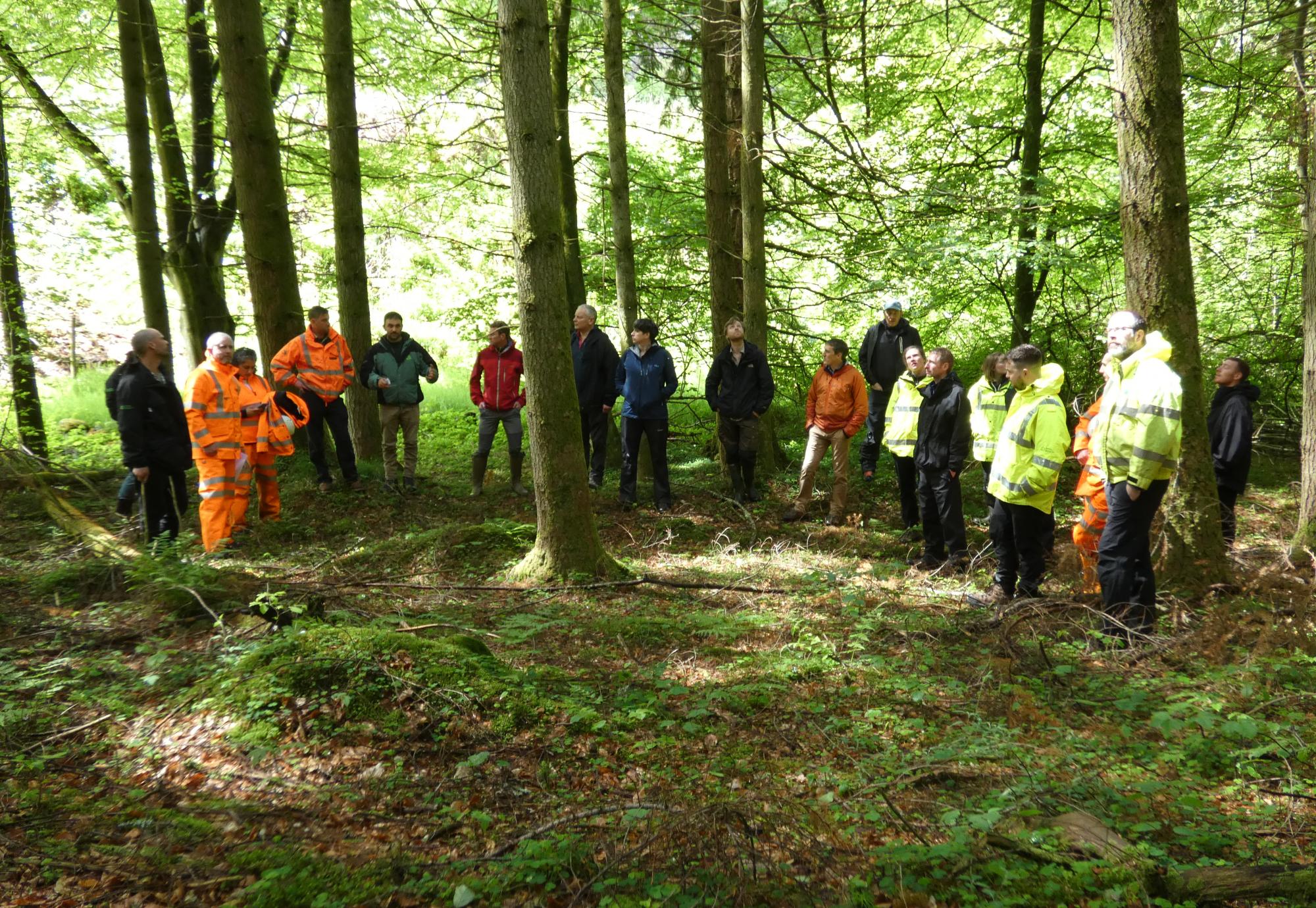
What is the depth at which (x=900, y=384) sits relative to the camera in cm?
812

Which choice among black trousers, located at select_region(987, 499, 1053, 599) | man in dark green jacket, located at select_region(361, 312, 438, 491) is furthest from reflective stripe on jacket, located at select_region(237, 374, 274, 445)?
black trousers, located at select_region(987, 499, 1053, 599)

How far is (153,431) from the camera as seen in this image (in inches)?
275

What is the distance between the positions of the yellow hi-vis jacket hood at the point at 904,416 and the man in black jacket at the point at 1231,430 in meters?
2.68

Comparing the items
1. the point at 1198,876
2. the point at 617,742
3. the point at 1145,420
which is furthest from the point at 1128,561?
the point at 617,742

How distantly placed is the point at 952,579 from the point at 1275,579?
2241 millimetres

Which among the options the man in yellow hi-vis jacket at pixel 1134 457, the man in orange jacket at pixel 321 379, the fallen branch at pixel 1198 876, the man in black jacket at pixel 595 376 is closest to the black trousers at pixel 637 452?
the man in black jacket at pixel 595 376

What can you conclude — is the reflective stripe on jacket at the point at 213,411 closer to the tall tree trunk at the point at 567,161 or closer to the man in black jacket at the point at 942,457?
the tall tree trunk at the point at 567,161

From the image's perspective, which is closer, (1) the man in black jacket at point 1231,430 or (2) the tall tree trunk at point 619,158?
(1) the man in black jacket at point 1231,430

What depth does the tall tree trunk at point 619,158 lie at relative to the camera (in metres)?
9.24

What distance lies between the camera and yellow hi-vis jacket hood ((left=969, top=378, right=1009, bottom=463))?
674cm

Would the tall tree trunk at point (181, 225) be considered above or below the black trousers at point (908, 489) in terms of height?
above

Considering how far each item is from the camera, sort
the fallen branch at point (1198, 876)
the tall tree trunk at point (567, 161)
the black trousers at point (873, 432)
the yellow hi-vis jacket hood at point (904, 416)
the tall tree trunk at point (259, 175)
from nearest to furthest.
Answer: the fallen branch at point (1198, 876) → the yellow hi-vis jacket hood at point (904, 416) → the tall tree trunk at point (259, 175) → the black trousers at point (873, 432) → the tall tree trunk at point (567, 161)

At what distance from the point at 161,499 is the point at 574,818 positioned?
618cm

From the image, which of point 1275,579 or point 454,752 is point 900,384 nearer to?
point 1275,579
